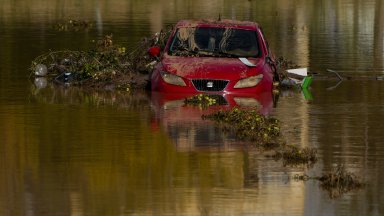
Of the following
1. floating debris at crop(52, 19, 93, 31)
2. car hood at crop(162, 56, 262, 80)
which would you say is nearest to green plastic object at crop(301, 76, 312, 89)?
car hood at crop(162, 56, 262, 80)

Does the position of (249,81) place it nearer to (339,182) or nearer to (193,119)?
(193,119)

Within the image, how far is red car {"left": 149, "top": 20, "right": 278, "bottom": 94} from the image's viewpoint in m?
21.4

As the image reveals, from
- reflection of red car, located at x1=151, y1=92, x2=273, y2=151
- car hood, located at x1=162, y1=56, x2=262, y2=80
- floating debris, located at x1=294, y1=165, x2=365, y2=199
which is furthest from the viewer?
car hood, located at x1=162, y1=56, x2=262, y2=80

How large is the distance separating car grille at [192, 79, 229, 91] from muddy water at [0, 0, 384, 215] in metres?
0.50

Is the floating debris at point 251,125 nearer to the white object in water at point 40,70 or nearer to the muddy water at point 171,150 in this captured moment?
the muddy water at point 171,150

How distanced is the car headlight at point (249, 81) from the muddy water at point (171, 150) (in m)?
0.38

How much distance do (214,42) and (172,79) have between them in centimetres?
158

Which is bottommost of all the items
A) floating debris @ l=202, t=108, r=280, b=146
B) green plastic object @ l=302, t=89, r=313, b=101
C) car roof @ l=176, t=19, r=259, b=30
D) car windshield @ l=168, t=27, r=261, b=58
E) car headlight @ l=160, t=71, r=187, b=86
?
green plastic object @ l=302, t=89, r=313, b=101

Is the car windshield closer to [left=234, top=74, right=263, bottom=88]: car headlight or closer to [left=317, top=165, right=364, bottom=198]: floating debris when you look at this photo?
[left=234, top=74, right=263, bottom=88]: car headlight

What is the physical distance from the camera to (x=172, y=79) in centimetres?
2166

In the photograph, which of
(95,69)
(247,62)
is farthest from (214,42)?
(95,69)

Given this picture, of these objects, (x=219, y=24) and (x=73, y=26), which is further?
(x=73, y=26)

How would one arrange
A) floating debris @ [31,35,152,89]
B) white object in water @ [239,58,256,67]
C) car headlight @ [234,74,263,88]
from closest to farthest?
car headlight @ [234,74,263,88] → white object in water @ [239,58,256,67] → floating debris @ [31,35,152,89]

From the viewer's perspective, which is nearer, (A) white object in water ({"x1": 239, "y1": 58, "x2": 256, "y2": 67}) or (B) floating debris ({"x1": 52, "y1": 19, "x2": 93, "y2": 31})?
(A) white object in water ({"x1": 239, "y1": 58, "x2": 256, "y2": 67})
